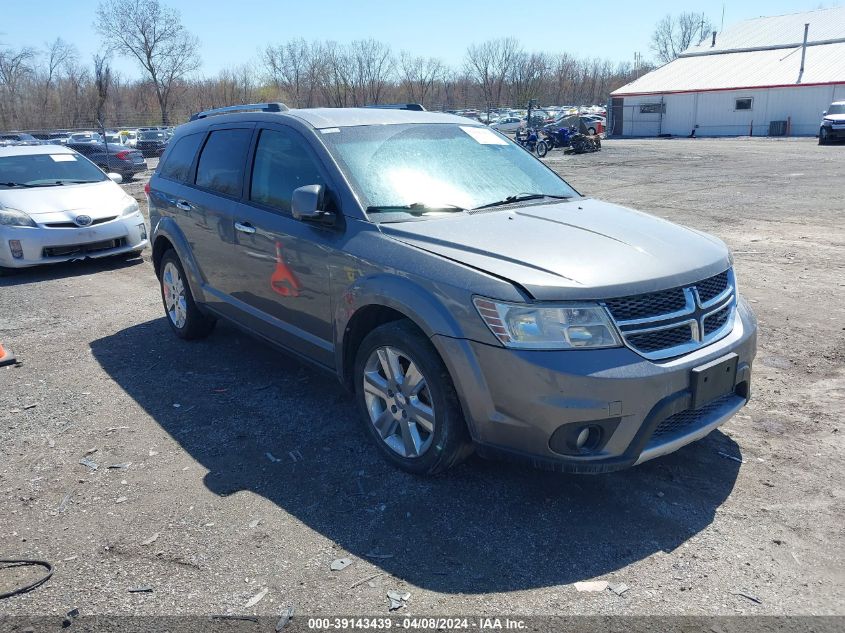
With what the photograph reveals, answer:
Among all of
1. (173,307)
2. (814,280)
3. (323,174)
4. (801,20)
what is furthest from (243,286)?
(801,20)

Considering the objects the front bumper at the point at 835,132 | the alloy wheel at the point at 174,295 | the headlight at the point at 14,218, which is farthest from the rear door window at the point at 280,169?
the front bumper at the point at 835,132

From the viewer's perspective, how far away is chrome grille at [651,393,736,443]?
10.6 feet

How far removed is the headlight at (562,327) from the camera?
A: 3.06m

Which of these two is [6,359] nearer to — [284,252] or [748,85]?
[284,252]

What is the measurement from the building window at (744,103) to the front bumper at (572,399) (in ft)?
157

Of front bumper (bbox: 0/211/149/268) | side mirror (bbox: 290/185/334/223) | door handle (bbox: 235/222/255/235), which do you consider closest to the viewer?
side mirror (bbox: 290/185/334/223)

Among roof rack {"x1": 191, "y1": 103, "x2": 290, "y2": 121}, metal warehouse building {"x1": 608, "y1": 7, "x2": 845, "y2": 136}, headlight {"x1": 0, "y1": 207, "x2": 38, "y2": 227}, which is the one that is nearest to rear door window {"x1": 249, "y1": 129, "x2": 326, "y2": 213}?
roof rack {"x1": 191, "y1": 103, "x2": 290, "y2": 121}

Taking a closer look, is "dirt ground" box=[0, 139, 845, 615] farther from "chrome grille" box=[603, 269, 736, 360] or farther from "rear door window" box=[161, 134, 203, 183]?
"rear door window" box=[161, 134, 203, 183]

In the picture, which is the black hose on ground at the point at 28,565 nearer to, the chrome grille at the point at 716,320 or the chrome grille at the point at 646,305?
the chrome grille at the point at 646,305

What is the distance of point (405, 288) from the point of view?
137 inches

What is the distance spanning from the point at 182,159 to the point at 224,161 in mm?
922

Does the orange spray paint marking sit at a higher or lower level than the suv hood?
lower

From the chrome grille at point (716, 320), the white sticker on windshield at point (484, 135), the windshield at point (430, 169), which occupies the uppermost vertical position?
the white sticker on windshield at point (484, 135)

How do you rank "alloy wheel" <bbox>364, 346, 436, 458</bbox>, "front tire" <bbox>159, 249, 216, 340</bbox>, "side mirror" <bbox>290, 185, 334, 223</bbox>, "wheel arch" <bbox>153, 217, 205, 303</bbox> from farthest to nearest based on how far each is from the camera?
"front tire" <bbox>159, 249, 216, 340</bbox>
"wheel arch" <bbox>153, 217, 205, 303</bbox>
"side mirror" <bbox>290, 185, 334, 223</bbox>
"alloy wheel" <bbox>364, 346, 436, 458</bbox>
